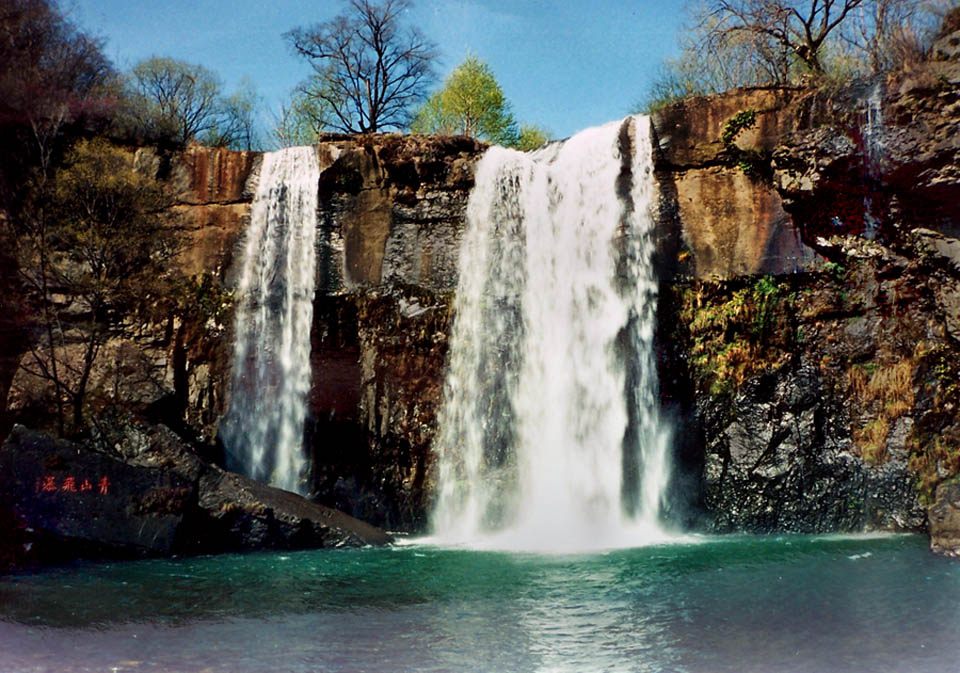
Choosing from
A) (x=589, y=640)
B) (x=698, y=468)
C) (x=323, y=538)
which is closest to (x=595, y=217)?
(x=698, y=468)

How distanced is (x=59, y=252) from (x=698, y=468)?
43.8 ft

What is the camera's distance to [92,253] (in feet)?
52.7

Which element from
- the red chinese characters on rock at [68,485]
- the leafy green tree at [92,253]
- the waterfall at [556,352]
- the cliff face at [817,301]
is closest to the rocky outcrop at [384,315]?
the waterfall at [556,352]

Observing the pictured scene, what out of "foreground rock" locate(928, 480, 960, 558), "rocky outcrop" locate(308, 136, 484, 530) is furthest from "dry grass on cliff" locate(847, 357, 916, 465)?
"rocky outcrop" locate(308, 136, 484, 530)

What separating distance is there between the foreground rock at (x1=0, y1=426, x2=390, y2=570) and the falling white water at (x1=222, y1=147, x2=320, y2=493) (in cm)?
327

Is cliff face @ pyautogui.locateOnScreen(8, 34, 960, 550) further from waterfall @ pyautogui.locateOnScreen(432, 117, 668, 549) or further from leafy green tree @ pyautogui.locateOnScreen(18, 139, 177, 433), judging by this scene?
leafy green tree @ pyautogui.locateOnScreen(18, 139, 177, 433)

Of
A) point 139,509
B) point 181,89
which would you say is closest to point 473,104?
point 181,89

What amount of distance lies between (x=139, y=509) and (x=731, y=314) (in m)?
10.0

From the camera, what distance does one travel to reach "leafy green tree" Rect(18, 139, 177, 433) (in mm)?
16359

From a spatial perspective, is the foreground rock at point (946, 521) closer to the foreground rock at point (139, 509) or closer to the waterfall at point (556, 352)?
the waterfall at point (556, 352)

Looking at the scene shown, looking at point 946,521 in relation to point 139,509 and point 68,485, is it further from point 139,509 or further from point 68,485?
point 68,485

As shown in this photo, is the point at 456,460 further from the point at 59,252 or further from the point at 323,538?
the point at 59,252

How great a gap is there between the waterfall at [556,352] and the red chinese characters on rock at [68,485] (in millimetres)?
5503

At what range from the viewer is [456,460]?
1532 cm
